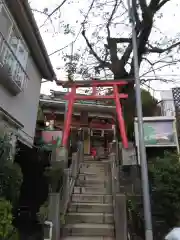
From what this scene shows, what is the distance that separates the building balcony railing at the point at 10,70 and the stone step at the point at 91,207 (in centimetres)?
463

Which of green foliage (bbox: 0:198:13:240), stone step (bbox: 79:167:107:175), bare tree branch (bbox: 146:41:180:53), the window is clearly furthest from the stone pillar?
bare tree branch (bbox: 146:41:180:53)

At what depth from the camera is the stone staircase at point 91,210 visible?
24.3ft

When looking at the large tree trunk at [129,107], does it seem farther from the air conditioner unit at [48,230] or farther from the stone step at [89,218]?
the air conditioner unit at [48,230]

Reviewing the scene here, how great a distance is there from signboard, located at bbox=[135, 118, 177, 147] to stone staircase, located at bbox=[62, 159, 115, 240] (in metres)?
2.59

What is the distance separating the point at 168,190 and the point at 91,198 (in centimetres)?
312

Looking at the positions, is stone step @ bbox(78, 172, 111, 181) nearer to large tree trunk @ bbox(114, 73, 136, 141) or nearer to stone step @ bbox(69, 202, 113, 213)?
stone step @ bbox(69, 202, 113, 213)

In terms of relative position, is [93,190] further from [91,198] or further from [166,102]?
[166,102]

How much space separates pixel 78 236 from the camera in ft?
24.1

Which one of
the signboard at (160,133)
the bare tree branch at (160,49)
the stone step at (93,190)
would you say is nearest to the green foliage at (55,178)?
the stone step at (93,190)

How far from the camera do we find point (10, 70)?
7.74 m

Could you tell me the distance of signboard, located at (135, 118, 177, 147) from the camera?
11375 millimetres

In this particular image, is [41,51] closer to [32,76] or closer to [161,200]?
[32,76]

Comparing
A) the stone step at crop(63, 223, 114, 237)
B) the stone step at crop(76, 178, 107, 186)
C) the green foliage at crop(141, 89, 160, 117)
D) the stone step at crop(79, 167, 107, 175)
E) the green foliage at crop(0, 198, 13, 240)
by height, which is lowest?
the stone step at crop(63, 223, 114, 237)

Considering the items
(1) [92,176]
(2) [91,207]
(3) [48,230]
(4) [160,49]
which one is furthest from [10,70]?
(4) [160,49]
